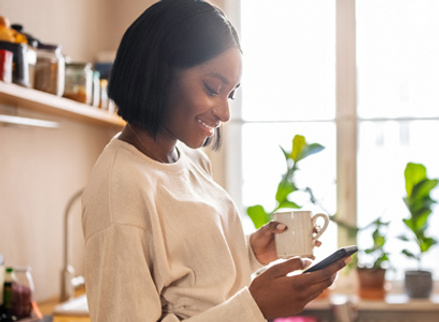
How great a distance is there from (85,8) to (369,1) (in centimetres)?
145

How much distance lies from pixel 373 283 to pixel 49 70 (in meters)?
1.81

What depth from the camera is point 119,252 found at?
90 cm

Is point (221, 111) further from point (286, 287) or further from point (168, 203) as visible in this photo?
point (286, 287)

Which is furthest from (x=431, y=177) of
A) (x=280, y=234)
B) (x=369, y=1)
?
(x=280, y=234)

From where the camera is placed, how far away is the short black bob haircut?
0.99 meters

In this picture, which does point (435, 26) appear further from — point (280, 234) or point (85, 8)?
point (280, 234)

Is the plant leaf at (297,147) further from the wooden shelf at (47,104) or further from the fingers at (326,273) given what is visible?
the fingers at (326,273)

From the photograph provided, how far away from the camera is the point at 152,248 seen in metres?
0.95

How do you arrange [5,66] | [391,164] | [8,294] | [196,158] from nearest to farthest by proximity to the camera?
1. [196,158]
2. [5,66]
3. [8,294]
4. [391,164]

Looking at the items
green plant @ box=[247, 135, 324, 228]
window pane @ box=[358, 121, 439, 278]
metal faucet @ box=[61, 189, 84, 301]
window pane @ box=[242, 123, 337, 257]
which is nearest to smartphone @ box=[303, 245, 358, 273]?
metal faucet @ box=[61, 189, 84, 301]

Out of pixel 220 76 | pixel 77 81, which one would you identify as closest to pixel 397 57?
pixel 77 81

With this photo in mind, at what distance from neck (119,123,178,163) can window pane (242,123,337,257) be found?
2.09 metres

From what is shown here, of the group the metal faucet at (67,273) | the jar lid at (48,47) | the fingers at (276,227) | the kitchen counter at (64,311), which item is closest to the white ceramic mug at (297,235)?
the fingers at (276,227)

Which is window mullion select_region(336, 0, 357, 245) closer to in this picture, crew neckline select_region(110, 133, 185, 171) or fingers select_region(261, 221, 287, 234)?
fingers select_region(261, 221, 287, 234)
